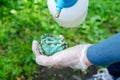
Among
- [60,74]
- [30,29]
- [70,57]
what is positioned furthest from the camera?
[30,29]

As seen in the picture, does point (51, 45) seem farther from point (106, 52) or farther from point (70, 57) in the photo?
point (106, 52)

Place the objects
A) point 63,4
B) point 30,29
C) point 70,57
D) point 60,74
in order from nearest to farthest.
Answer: point 63,4 < point 70,57 < point 60,74 < point 30,29

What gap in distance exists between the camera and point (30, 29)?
2291mm

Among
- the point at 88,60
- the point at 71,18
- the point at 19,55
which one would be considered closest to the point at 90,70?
the point at 19,55

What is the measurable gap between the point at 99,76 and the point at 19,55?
0.57 metres

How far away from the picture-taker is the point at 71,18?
140cm

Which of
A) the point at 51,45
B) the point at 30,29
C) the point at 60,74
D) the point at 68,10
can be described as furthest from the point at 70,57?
the point at 30,29

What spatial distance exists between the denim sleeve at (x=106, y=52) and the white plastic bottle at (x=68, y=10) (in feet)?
0.53

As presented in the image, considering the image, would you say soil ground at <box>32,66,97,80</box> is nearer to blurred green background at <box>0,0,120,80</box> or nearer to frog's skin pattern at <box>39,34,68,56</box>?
blurred green background at <box>0,0,120,80</box>

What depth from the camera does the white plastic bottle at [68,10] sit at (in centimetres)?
130

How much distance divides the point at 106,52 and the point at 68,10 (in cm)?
25

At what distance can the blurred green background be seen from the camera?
206 cm

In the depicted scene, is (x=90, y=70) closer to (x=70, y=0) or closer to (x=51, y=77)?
(x=51, y=77)

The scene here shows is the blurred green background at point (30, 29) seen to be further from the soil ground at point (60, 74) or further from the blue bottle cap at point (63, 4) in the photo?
the blue bottle cap at point (63, 4)
